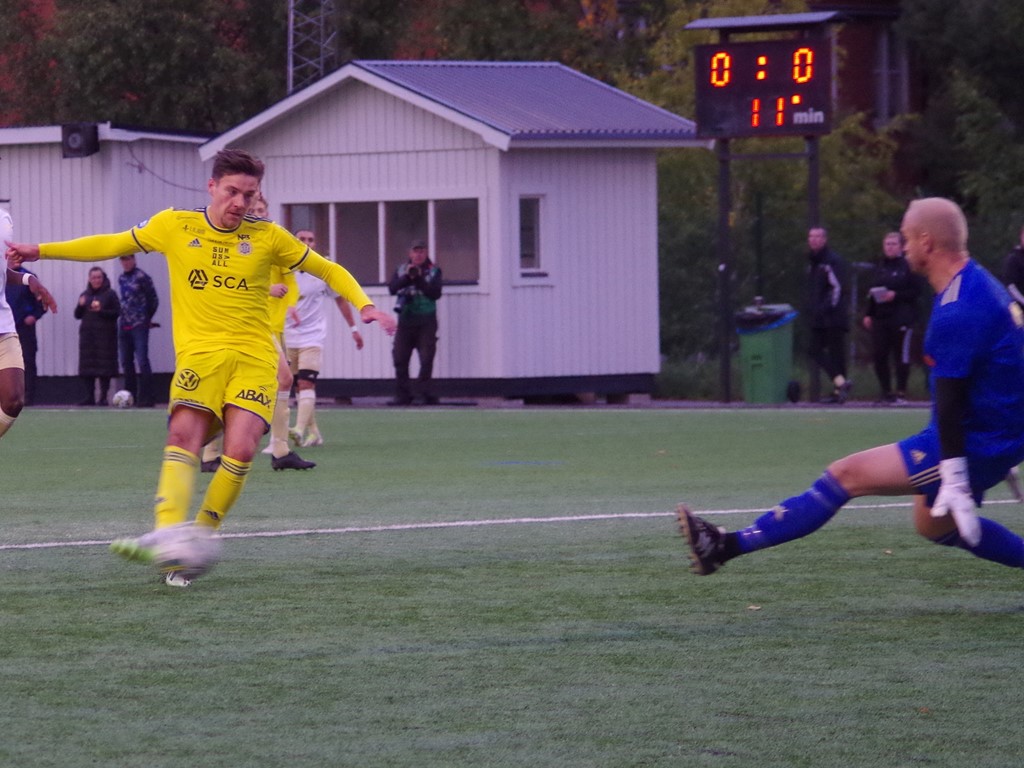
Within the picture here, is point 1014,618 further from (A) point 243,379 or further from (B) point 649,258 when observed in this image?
(B) point 649,258

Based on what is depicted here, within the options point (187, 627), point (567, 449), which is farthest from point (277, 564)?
point (567, 449)

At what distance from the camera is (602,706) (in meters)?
6.02

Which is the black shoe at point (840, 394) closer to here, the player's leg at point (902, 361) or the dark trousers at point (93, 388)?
the player's leg at point (902, 361)

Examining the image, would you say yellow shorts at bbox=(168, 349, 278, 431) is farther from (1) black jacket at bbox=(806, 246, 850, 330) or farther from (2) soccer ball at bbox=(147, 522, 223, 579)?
(1) black jacket at bbox=(806, 246, 850, 330)

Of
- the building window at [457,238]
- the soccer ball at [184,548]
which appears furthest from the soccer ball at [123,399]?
the soccer ball at [184,548]

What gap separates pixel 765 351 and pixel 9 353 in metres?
15.3

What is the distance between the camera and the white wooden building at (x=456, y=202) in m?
26.6

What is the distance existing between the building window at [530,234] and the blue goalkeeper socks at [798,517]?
1932cm

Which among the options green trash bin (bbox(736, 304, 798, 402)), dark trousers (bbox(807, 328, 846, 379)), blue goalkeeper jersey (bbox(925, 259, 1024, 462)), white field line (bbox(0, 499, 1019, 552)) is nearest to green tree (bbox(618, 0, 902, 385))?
green trash bin (bbox(736, 304, 798, 402))

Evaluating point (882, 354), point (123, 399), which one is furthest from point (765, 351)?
point (123, 399)

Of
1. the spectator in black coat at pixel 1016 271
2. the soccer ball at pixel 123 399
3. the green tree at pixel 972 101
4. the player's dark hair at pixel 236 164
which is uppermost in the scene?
the green tree at pixel 972 101

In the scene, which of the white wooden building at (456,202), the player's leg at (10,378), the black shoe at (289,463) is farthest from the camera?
the white wooden building at (456,202)

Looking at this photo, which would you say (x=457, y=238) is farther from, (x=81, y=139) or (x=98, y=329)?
(x=81, y=139)

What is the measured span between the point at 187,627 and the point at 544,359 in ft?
63.9
